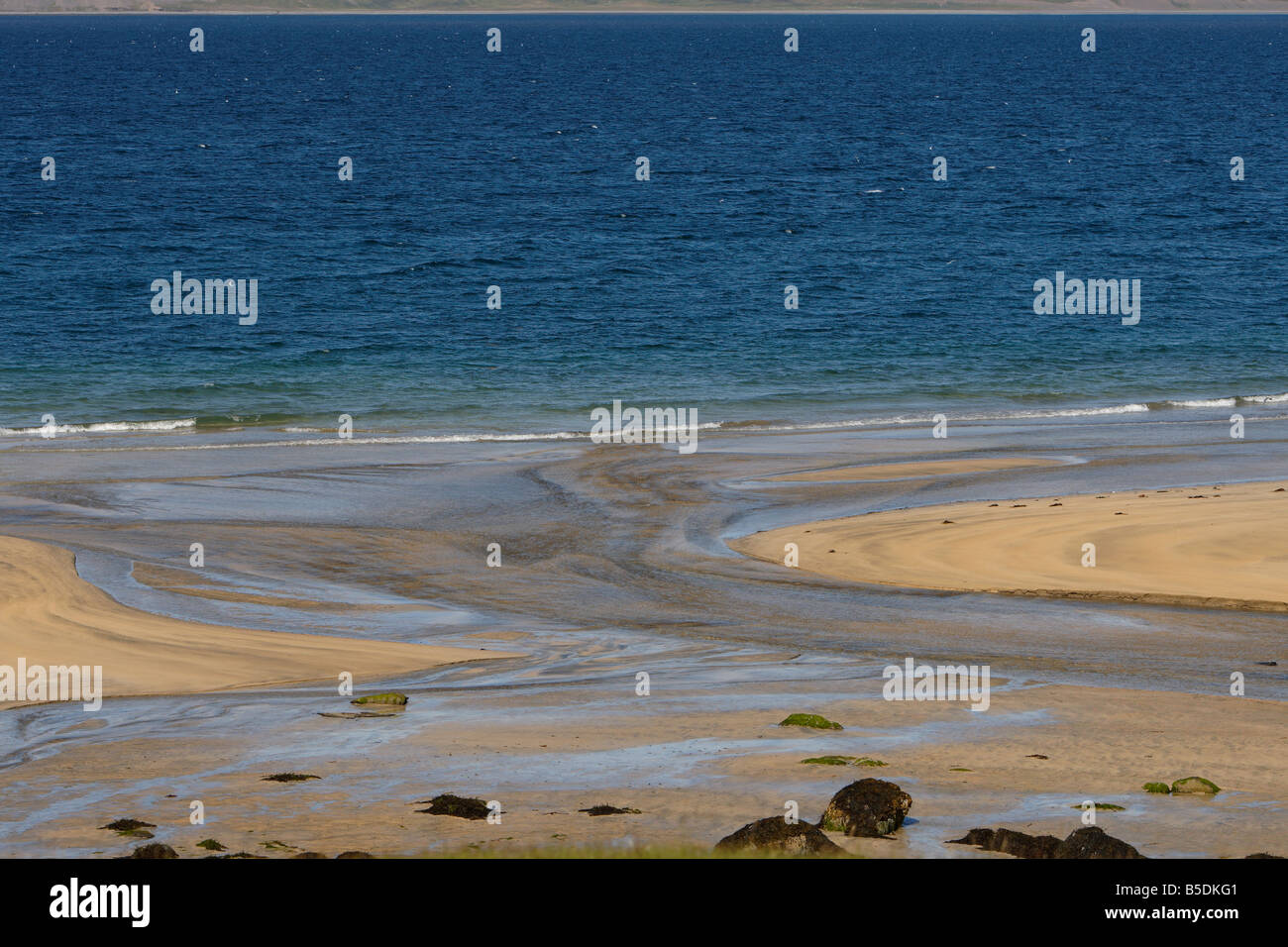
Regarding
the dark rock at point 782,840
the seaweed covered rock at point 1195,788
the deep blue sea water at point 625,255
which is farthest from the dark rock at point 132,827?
the deep blue sea water at point 625,255

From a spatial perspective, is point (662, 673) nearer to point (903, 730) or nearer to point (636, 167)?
point (903, 730)

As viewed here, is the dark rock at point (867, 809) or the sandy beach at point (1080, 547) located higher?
the sandy beach at point (1080, 547)

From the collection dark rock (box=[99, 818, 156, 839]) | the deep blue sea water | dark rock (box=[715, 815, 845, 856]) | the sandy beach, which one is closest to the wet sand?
dark rock (box=[99, 818, 156, 839])

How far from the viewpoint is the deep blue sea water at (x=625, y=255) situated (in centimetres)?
3922

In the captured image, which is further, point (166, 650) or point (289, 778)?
point (166, 650)

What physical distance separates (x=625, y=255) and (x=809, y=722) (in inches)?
1767

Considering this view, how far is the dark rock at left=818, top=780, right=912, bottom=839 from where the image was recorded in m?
10.2

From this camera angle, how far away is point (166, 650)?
16.9 meters

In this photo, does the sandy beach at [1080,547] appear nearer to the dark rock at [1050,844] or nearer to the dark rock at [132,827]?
the dark rock at [1050,844]

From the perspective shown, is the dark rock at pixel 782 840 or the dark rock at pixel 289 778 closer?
the dark rock at pixel 782 840

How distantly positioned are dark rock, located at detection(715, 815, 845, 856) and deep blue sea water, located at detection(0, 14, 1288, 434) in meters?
25.7

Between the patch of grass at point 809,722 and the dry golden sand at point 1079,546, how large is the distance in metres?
7.23

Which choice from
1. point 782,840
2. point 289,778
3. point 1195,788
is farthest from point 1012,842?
point 289,778

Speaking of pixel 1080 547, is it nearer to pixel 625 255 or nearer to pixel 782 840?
pixel 782 840
